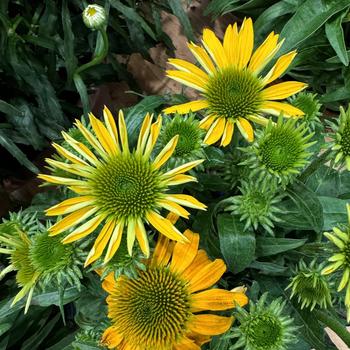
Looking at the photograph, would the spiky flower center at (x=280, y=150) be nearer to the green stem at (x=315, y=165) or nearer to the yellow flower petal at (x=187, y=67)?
the green stem at (x=315, y=165)

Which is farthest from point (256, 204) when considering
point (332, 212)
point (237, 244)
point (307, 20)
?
point (307, 20)

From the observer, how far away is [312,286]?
0.54m

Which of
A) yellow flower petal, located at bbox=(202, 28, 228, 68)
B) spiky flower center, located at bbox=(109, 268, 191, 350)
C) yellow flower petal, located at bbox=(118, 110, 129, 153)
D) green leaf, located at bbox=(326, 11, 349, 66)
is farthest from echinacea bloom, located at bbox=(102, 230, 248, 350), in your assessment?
green leaf, located at bbox=(326, 11, 349, 66)

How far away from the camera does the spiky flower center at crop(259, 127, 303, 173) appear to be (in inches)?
19.8

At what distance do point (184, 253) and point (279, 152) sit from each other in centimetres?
14

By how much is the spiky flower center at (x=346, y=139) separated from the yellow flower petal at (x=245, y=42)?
0.50 ft

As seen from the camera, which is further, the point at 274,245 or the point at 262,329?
the point at 274,245

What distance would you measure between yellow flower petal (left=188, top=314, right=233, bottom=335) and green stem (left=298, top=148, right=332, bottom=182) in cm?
17

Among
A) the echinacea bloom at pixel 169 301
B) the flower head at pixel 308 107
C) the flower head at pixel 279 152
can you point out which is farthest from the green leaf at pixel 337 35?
the echinacea bloom at pixel 169 301

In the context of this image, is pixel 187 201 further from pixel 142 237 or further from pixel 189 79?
pixel 189 79

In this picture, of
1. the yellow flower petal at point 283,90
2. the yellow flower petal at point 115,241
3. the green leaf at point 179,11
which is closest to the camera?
the yellow flower petal at point 115,241

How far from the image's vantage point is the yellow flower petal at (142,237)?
478 mm

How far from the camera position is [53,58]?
953 mm

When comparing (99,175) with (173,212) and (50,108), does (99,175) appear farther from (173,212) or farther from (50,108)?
(50,108)
